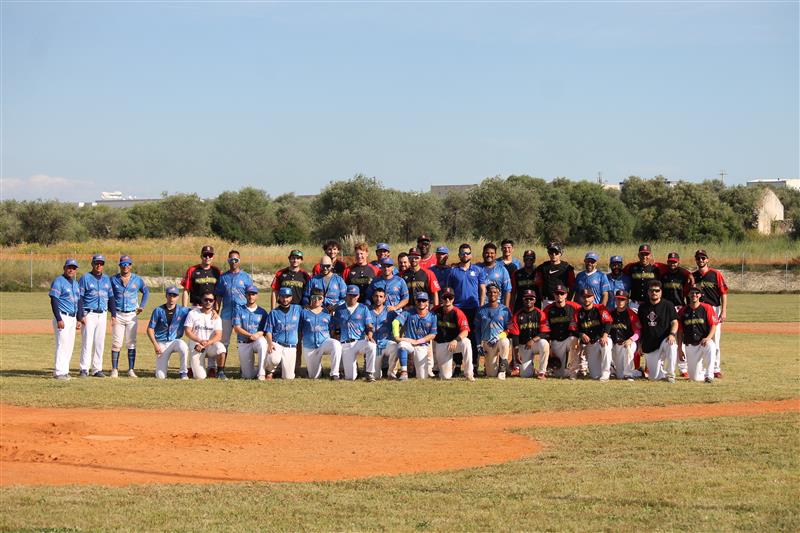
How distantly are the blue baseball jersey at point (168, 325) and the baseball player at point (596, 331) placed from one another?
570 centimetres

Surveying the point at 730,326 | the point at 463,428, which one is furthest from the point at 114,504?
the point at 730,326

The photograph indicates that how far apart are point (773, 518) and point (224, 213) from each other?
2735 inches

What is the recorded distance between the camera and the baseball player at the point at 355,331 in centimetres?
1354

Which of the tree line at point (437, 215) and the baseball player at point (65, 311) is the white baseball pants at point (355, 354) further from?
the tree line at point (437, 215)

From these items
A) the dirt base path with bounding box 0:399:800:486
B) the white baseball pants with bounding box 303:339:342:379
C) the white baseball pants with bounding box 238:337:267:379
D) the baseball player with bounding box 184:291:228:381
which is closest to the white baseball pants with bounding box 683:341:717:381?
the dirt base path with bounding box 0:399:800:486

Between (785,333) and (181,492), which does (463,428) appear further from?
(785,333)

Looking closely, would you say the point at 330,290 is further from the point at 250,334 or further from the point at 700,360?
the point at 700,360

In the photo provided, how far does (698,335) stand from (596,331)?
1390 millimetres

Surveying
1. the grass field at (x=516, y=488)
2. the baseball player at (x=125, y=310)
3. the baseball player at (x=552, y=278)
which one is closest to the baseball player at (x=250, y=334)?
the grass field at (x=516, y=488)

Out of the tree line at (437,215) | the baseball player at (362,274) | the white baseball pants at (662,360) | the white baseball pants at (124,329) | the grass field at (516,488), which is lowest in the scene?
the grass field at (516,488)

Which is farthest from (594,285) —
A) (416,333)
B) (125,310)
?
(125,310)

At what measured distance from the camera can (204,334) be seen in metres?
13.8

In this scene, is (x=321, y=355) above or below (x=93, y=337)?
below

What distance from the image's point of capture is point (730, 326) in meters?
25.3
